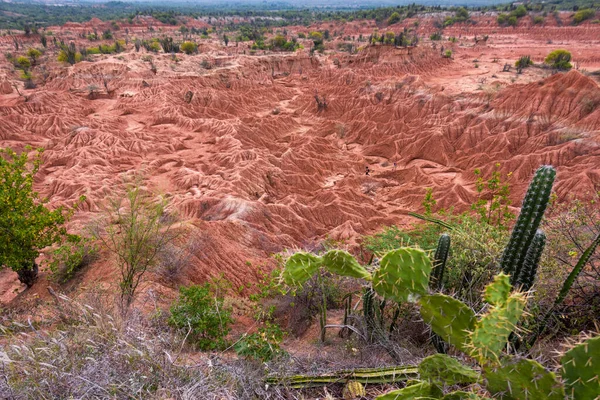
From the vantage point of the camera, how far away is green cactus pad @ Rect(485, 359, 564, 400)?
310 cm

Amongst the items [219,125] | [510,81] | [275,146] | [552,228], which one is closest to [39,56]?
[219,125]

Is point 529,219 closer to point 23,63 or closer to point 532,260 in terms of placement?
point 532,260

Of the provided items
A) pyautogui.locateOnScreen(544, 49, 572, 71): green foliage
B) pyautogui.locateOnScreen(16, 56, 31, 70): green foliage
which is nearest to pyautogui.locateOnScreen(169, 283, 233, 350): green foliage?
pyautogui.locateOnScreen(544, 49, 572, 71): green foliage

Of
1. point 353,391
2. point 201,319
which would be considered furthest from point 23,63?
point 353,391

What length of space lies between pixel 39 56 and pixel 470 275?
69.1 meters

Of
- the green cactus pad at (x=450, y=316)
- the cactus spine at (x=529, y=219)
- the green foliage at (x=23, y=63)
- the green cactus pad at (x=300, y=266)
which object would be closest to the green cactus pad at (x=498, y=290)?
the green cactus pad at (x=450, y=316)

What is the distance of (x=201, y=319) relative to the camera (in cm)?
850

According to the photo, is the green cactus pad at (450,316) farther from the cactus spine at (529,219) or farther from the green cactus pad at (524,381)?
the cactus spine at (529,219)

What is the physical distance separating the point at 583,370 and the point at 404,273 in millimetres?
1755

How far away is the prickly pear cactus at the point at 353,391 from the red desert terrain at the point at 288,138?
791 centimetres

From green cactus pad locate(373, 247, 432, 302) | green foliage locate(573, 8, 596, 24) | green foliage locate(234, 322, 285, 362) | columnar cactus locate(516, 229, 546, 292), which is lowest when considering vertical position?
green foliage locate(234, 322, 285, 362)

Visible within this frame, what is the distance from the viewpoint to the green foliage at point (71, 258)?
12438mm

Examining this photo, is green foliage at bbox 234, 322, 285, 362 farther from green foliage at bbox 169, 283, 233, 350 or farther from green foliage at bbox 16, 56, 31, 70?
green foliage at bbox 16, 56, 31, 70

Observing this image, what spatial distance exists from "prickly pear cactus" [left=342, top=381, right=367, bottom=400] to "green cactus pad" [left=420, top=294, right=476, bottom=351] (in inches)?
72.1
